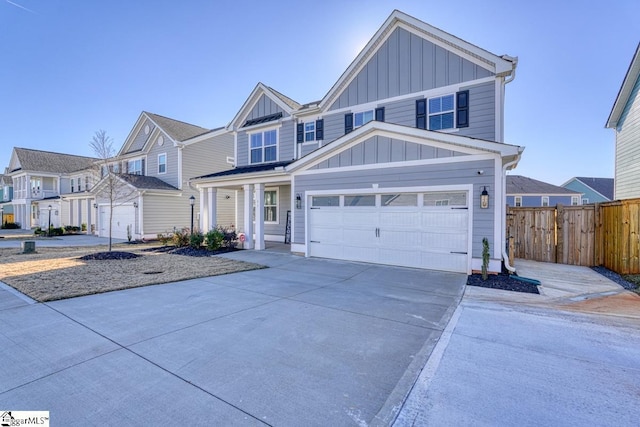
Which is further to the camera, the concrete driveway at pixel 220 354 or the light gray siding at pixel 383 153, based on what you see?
the light gray siding at pixel 383 153

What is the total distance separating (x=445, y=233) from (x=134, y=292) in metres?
7.78

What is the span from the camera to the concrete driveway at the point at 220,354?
2.42 meters

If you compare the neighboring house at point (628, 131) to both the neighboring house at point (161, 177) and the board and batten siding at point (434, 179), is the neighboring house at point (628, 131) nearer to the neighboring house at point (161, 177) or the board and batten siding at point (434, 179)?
the board and batten siding at point (434, 179)

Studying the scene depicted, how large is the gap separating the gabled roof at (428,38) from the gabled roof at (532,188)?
2438 centimetres

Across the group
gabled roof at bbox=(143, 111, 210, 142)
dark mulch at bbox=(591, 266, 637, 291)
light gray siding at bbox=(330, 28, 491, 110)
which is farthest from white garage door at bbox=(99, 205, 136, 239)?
dark mulch at bbox=(591, 266, 637, 291)

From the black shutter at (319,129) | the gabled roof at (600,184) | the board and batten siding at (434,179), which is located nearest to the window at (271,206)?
the black shutter at (319,129)

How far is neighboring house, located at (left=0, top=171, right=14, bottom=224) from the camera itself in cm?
3371

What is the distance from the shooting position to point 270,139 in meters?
14.3

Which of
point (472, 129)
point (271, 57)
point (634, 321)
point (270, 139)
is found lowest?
point (634, 321)

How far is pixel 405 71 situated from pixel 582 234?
316 inches

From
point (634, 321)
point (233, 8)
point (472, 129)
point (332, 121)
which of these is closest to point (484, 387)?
point (634, 321)

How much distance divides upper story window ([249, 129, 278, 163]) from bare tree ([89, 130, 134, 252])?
6282 millimetres

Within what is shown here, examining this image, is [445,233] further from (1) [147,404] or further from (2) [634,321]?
(1) [147,404]
